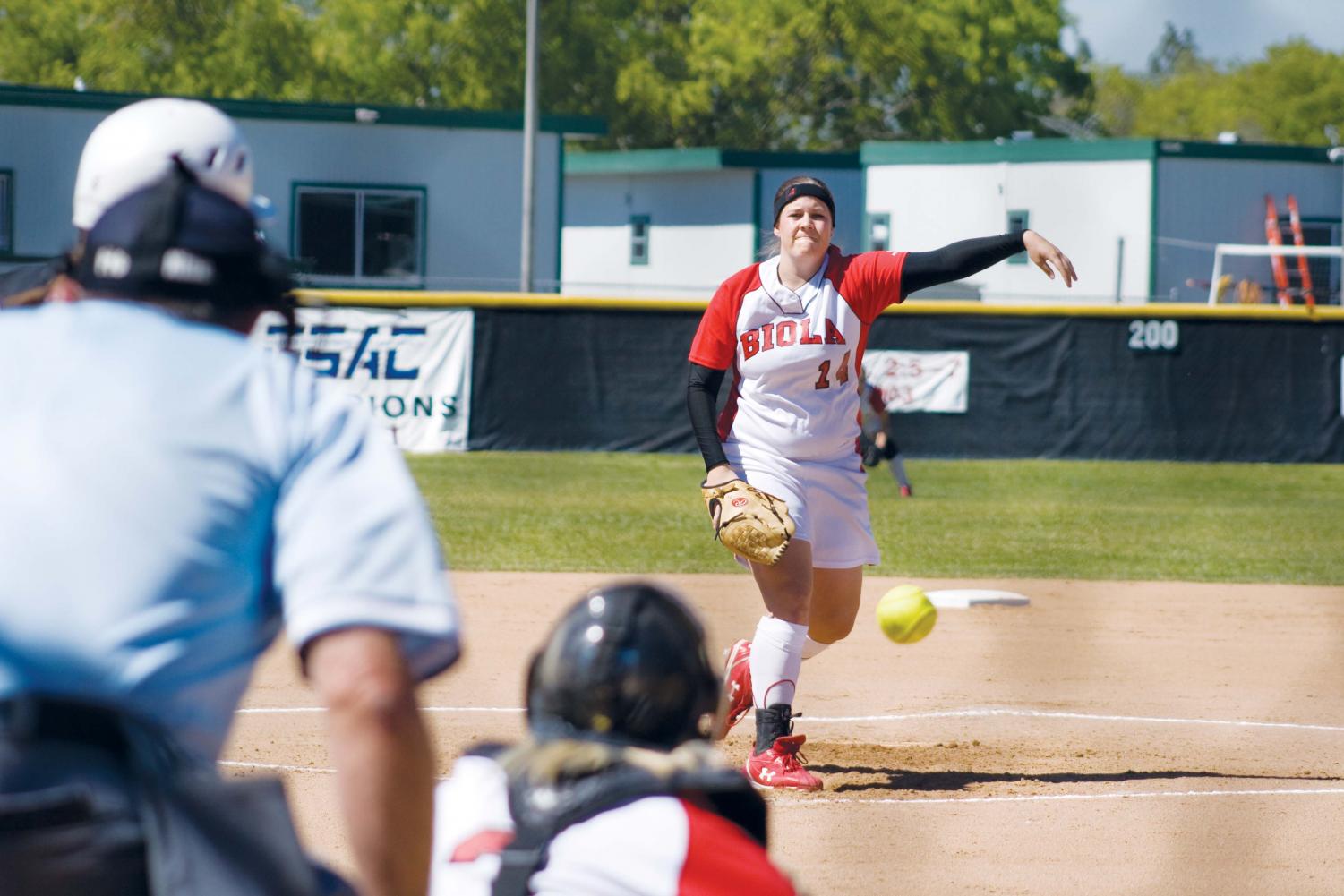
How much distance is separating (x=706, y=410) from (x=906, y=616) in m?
1.80

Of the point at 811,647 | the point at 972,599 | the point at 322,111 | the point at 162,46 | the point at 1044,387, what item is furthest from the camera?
the point at 162,46

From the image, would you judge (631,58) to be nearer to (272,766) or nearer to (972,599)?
(972,599)

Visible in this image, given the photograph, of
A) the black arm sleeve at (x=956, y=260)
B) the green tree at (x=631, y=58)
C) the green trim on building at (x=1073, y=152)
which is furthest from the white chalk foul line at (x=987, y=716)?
the green tree at (x=631, y=58)

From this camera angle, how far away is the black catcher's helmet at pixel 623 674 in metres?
2.07

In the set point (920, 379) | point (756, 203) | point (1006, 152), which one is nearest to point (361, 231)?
point (920, 379)

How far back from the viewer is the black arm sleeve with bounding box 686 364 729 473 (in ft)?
19.0

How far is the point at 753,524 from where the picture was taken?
18.2 ft

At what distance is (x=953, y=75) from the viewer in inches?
2025

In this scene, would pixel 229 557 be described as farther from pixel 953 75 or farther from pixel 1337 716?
pixel 953 75

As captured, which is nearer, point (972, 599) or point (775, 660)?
point (775, 660)

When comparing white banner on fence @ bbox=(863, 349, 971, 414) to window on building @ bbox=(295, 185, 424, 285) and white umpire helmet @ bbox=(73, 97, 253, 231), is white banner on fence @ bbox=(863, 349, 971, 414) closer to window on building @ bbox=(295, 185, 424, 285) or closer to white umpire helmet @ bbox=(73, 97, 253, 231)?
window on building @ bbox=(295, 185, 424, 285)

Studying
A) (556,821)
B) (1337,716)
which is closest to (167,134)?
(556,821)

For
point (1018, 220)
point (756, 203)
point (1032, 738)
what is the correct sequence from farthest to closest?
point (756, 203) → point (1018, 220) → point (1032, 738)

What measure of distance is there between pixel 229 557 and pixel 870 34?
5032 centimetres
